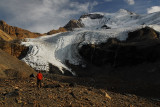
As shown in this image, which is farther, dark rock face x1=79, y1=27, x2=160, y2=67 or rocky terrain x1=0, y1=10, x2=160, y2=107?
dark rock face x1=79, y1=27, x2=160, y2=67

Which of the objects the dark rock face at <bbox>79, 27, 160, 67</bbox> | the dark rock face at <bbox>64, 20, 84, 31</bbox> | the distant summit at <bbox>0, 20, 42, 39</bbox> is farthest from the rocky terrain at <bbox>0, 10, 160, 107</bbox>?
the dark rock face at <bbox>64, 20, 84, 31</bbox>

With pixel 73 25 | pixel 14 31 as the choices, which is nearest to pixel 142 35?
pixel 14 31

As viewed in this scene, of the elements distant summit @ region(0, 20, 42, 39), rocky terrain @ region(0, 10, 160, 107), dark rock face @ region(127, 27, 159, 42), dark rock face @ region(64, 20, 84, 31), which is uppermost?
dark rock face @ region(64, 20, 84, 31)

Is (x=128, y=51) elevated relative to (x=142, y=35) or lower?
lower

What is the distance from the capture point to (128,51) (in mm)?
27500

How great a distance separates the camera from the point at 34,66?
27328 millimetres

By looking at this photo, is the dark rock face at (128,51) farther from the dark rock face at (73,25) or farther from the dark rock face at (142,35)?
the dark rock face at (73,25)

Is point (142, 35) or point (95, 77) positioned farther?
point (142, 35)

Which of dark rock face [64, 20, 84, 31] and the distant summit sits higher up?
dark rock face [64, 20, 84, 31]

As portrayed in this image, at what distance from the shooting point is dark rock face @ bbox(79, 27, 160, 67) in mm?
24856

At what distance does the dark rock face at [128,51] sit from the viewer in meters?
24.9

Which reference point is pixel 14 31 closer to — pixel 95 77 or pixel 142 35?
pixel 142 35

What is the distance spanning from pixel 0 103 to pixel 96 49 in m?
27.1

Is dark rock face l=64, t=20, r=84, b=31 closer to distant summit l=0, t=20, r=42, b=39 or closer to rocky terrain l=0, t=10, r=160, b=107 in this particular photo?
distant summit l=0, t=20, r=42, b=39
